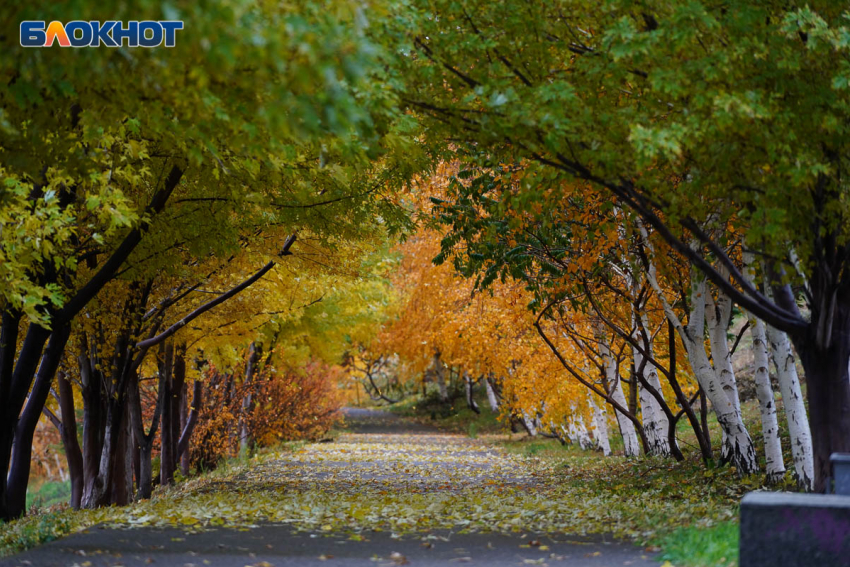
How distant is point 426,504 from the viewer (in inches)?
359

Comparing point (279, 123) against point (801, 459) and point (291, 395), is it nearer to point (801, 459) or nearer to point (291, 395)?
point (801, 459)

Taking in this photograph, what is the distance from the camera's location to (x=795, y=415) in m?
8.36

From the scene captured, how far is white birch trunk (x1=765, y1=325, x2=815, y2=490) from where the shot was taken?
824 cm

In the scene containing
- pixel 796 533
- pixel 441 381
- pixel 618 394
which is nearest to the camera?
pixel 796 533

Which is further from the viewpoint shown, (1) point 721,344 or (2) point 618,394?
(2) point 618,394

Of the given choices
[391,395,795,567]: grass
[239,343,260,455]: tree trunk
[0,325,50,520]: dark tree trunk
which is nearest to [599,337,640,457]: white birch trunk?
[391,395,795,567]: grass

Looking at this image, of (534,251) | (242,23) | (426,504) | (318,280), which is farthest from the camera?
(318,280)

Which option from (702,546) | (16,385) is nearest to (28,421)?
(16,385)

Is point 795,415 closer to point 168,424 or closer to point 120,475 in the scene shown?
point 120,475

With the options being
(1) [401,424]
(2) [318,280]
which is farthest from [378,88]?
(1) [401,424]

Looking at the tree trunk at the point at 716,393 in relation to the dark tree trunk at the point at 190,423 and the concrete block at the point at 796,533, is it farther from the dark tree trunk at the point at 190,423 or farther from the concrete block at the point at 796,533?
the dark tree trunk at the point at 190,423

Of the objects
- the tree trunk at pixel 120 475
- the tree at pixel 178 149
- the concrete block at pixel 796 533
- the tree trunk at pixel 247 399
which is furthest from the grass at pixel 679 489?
the tree trunk at pixel 247 399

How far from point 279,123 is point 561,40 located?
12.4ft

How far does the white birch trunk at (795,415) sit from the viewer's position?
8.24m
